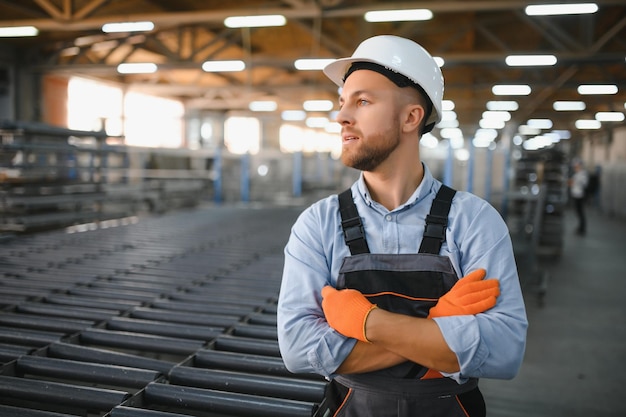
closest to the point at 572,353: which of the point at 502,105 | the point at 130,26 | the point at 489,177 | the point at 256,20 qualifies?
the point at 489,177

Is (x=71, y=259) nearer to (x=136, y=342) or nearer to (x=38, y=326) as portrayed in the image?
(x=38, y=326)

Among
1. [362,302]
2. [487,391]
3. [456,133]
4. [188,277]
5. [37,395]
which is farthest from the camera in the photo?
[456,133]

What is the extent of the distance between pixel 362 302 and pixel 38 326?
2.41 metres

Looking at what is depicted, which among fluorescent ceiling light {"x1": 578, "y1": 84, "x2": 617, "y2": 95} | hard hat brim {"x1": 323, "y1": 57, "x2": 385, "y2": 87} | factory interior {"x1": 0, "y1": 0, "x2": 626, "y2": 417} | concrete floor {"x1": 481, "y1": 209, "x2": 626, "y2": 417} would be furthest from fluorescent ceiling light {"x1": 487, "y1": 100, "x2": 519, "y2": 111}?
hard hat brim {"x1": 323, "y1": 57, "x2": 385, "y2": 87}

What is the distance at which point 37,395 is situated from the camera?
214 centimetres

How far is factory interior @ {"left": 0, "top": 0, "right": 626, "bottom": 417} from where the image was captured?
8.48 feet

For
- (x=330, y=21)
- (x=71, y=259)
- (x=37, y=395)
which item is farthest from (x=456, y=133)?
(x=37, y=395)

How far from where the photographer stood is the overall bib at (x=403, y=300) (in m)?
1.38

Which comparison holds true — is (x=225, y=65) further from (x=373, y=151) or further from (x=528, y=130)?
(x=528, y=130)

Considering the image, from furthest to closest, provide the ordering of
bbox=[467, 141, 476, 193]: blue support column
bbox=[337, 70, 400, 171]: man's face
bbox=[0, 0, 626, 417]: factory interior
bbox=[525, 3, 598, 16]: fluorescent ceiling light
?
bbox=[467, 141, 476, 193]: blue support column < bbox=[525, 3, 598, 16]: fluorescent ceiling light < bbox=[0, 0, 626, 417]: factory interior < bbox=[337, 70, 400, 171]: man's face

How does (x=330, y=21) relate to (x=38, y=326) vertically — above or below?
above

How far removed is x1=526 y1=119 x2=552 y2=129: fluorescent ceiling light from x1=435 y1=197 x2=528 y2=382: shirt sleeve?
83.7 feet

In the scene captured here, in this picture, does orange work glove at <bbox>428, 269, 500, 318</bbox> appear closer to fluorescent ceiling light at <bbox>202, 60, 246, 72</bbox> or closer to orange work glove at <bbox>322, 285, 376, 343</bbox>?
orange work glove at <bbox>322, 285, 376, 343</bbox>

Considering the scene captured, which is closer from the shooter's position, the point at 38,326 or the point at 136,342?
the point at 136,342
